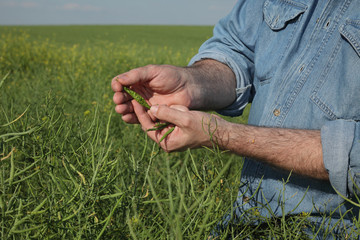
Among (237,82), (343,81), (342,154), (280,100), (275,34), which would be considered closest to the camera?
(342,154)

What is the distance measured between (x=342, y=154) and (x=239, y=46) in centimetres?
86

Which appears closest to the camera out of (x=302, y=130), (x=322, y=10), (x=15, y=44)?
(x=302, y=130)

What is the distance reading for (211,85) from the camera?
68.6 inches

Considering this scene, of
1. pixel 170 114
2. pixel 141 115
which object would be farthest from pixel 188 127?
pixel 141 115

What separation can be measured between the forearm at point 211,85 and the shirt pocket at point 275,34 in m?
0.15

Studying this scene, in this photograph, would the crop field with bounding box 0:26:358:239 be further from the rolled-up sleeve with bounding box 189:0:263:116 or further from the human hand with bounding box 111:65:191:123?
the rolled-up sleeve with bounding box 189:0:263:116

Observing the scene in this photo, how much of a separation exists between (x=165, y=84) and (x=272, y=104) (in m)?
0.47

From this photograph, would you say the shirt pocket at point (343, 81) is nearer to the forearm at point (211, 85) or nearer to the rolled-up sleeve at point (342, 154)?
A: the rolled-up sleeve at point (342, 154)

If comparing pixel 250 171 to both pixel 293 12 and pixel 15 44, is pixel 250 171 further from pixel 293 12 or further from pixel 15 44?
pixel 15 44

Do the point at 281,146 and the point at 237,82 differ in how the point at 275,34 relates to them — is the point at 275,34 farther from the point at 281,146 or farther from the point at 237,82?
the point at 281,146

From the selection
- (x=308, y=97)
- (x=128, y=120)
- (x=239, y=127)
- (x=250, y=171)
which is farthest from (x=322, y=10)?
(x=128, y=120)

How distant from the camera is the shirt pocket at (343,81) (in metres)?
1.40

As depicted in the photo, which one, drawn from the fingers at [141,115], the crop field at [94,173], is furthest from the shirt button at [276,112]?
the fingers at [141,115]

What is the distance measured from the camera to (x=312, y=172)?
1.32 m
